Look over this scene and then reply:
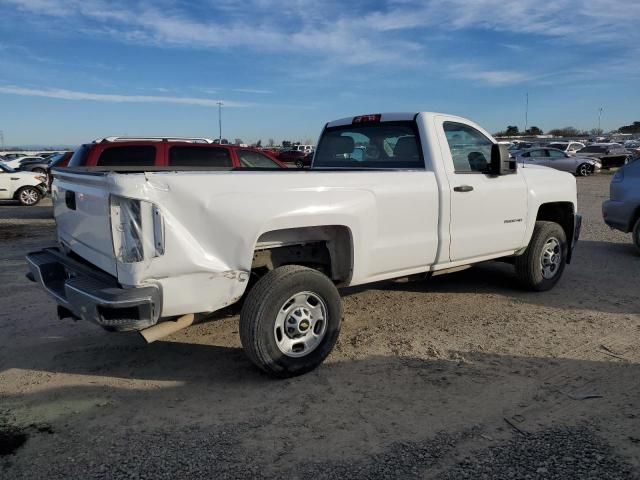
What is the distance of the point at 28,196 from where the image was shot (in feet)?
57.6

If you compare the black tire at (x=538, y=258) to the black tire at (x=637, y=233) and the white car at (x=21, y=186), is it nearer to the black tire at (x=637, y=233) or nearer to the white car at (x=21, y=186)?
the black tire at (x=637, y=233)

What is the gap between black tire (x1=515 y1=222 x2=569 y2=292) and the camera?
5.97 meters

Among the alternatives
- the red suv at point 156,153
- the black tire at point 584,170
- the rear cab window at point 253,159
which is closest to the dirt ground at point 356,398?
the red suv at point 156,153

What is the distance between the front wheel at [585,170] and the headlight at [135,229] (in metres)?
30.9

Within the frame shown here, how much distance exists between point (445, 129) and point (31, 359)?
4.19 m

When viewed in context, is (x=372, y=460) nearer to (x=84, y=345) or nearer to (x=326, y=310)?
(x=326, y=310)

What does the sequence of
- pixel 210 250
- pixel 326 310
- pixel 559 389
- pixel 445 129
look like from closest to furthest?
pixel 210 250, pixel 559 389, pixel 326 310, pixel 445 129

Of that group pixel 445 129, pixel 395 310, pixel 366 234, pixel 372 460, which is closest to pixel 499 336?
pixel 395 310

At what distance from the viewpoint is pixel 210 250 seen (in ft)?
11.3

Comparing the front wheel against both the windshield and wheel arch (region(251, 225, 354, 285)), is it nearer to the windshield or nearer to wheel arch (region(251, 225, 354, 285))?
the windshield

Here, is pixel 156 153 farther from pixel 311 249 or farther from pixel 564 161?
pixel 564 161

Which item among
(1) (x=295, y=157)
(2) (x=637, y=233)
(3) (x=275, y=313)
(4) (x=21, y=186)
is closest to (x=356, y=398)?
(3) (x=275, y=313)

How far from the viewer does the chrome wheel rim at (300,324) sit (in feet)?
12.6

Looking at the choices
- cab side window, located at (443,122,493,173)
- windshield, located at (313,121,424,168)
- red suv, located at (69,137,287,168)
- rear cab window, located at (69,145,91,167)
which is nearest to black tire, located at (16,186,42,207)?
red suv, located at (69,137,287,168)
